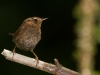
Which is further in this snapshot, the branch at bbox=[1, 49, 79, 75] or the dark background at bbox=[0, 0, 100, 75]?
the dark background at bbox=[0, 0, 100, 75]

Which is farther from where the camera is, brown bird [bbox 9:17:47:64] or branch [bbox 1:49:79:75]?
brown bird [bbox 9:17:47:64]

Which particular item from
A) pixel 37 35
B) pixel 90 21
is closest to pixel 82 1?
pixel 90 21

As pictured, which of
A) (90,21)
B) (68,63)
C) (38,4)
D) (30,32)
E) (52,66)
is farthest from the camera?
(38,4)

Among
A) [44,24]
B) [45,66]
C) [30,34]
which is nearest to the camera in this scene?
[45,66]

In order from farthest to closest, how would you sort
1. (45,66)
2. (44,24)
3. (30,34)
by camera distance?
(44,24)
(30,34)
(45,66)

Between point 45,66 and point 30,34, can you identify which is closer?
point 45,66

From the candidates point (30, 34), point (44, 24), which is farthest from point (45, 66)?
point (44, 24)

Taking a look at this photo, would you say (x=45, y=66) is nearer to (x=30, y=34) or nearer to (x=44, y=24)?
(x=30, y=34)

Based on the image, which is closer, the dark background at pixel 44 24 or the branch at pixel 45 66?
the branch at pixel 45 66

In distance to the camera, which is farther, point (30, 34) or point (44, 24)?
point (44, 24)

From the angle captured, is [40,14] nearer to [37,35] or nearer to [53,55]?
[53,55]

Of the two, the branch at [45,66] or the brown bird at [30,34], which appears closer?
the branch at [45,66]
